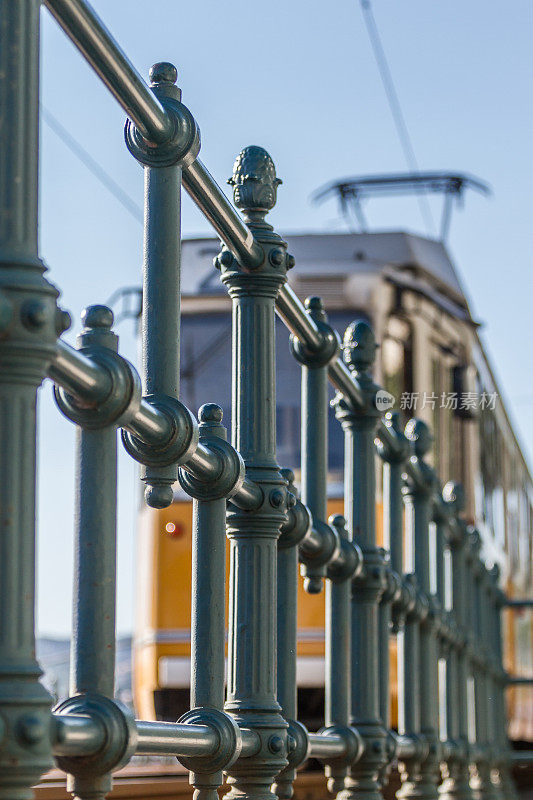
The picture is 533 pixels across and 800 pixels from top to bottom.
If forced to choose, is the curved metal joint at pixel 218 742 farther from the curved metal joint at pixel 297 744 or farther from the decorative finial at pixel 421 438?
the decorative finial at pixel 421 438

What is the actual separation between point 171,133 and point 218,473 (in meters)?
0.51

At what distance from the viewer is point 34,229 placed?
1.63 meters

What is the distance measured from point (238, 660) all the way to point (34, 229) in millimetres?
1176

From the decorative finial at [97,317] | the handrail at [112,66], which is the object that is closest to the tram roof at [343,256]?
the handrail at [112,66]

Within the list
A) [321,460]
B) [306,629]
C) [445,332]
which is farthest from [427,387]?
[321,460]

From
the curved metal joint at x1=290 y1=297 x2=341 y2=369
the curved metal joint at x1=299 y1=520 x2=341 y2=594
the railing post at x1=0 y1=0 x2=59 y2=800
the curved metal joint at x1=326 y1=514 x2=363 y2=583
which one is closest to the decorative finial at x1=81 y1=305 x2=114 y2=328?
the railing post at x1=0 y1=0 x2=59 y2=800

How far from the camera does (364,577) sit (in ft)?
12.3

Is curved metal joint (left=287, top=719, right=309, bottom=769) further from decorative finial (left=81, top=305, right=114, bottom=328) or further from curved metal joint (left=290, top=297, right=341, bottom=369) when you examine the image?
decorative finial (left=81, top=305, right=114, bottom=328)

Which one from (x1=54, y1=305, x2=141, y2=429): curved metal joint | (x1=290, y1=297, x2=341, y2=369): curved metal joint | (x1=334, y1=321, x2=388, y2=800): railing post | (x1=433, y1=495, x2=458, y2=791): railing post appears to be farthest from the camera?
(x1=433, y1=495, x2=458, y2=791): railing post

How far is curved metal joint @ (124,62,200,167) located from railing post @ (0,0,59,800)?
0.60 metres

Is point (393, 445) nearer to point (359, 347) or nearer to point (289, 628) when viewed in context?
point (359, 347)

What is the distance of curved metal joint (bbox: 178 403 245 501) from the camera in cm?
240

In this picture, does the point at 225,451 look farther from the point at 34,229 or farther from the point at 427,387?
the point at 427,387

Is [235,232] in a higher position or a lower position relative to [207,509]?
higher
